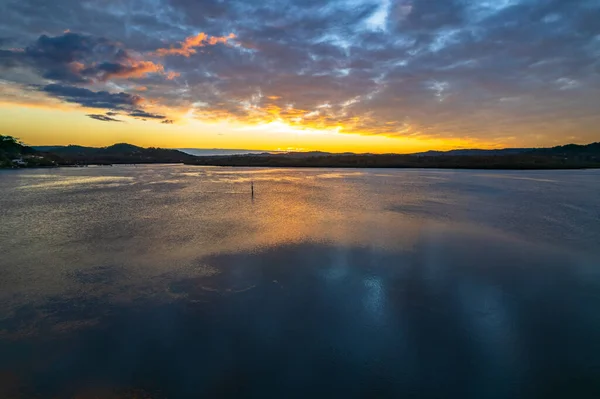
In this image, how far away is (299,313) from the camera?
8008 millimetres

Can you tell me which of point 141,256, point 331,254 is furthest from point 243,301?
point 141,256

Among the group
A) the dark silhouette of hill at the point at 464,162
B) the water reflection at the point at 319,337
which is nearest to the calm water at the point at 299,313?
the water reflection at the point at 319,337

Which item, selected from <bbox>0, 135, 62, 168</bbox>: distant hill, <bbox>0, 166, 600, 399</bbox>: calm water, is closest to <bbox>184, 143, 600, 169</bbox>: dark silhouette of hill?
<bbox>0, 135, 62, 168</bbox>: distant hill

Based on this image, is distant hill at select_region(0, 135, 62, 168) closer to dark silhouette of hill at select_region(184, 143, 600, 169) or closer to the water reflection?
dark silhouette of hill at select_region(184, 143, 600, 169)

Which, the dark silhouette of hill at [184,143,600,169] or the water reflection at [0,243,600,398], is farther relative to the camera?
the dark silhouette of hill at [184,143,600,169]

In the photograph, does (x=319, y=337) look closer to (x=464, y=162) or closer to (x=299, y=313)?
(x=299, y=313)

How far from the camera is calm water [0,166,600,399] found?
223 inches

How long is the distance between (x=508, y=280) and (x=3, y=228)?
83.7 feet

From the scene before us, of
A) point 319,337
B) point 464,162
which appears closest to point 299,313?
point 319,337

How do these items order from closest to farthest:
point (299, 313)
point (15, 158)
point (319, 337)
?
point (319, 337) < point (299, 313) < point (15, 158)

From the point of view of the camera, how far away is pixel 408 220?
19.7 m

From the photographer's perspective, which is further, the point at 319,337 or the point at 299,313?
the point at 299,313

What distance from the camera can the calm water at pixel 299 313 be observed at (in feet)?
18.6

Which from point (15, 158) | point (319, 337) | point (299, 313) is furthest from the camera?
point (15, 158)
